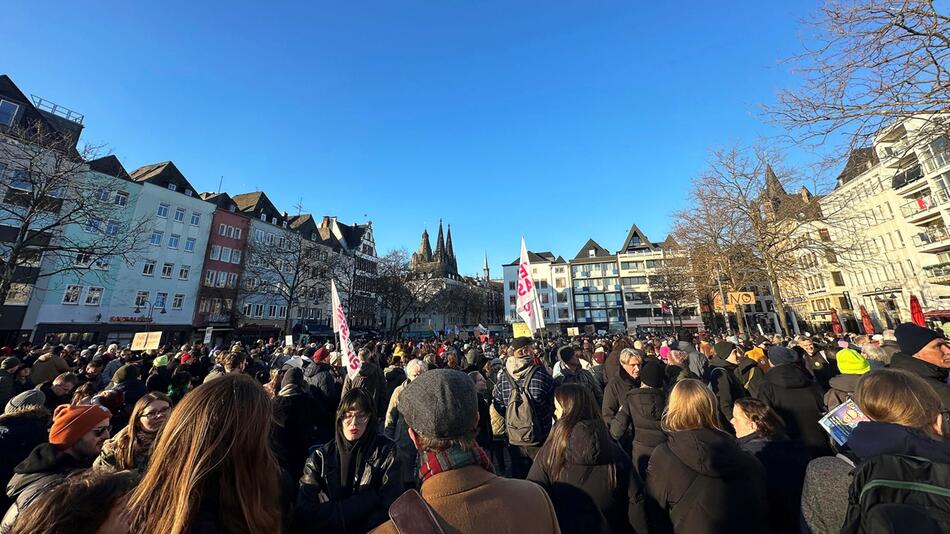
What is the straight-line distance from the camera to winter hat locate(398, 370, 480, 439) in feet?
5.06

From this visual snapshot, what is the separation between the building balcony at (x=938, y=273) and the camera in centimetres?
3234

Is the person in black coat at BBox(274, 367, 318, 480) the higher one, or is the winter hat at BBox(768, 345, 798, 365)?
the winter hat at BBox(768, 345, 798, 365)

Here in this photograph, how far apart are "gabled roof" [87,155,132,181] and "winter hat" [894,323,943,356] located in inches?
1736

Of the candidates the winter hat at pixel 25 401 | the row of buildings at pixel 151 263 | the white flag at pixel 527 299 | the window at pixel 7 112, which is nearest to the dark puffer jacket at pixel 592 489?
the winter hat at pixel 25 401

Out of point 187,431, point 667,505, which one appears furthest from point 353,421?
point 667,505

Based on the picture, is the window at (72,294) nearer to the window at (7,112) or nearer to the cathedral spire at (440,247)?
the window at (7,112)

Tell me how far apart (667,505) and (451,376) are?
2031 mm

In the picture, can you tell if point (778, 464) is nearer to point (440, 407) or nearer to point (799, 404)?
point (799, 404)

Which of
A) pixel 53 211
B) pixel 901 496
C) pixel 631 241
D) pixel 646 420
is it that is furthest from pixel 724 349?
pixel 631 241

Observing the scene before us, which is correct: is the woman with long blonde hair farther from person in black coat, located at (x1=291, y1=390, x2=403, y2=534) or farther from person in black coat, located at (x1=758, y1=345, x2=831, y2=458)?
person in black coat, located at (x1=758, y1=345, x2=831, y2=458)

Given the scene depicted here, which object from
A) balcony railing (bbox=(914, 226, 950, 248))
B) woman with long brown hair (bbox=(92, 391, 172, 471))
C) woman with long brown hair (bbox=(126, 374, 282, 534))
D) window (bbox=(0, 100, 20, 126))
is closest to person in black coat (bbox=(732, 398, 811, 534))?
woman with long brown hair (bbox=(126, 374, 282, 534))

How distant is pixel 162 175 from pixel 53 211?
18.2 meters

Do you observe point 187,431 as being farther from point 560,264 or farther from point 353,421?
point 560,264

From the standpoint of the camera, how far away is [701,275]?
27359 mm
